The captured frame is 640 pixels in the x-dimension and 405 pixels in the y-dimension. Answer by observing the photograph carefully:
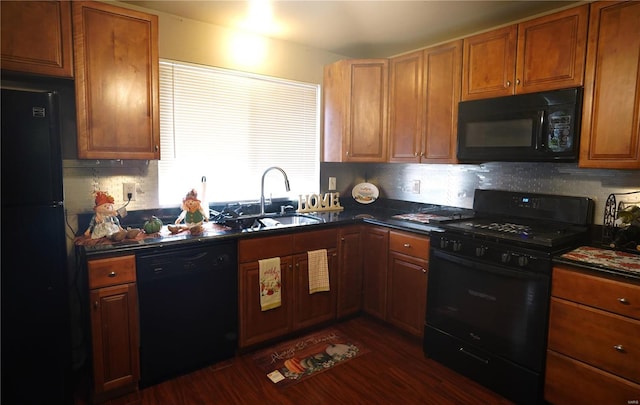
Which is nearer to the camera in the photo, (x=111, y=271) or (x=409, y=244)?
(x=111, y=271)

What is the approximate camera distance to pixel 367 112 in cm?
323

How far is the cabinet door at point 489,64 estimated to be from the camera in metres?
2.40

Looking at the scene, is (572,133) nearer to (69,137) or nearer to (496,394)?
(496,394)

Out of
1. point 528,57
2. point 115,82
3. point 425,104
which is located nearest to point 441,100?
point 425,104

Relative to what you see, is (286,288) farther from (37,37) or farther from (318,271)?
(37,37)

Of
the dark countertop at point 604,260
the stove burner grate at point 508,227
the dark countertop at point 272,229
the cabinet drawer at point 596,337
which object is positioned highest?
the stove burner grate at point 508,227

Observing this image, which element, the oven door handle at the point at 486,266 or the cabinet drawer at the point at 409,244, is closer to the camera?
the oven door handle at the point at 486,266

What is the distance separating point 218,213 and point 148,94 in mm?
973

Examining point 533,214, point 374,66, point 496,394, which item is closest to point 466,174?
point 533,214

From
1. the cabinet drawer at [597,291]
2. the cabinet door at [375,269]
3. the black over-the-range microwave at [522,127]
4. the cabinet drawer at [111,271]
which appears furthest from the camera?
the cabinet door at [375,269]

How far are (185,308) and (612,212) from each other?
267 cm

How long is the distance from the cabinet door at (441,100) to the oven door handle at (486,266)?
0.76 metres

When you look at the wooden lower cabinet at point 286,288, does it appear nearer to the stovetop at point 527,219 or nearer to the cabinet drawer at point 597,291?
the stovetop at point 527,219

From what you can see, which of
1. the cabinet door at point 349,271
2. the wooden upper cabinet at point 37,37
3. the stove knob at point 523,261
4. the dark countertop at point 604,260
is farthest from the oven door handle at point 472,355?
the wooden upper cabinet at point 37,37
